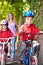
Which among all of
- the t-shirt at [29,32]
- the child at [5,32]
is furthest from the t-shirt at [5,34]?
the t-shirt at [29,32]

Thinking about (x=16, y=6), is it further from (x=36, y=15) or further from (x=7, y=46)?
(x=7, y=46)

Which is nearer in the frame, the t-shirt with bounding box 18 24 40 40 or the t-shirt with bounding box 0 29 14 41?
the t-shirt with bounding box 18 24 40 40

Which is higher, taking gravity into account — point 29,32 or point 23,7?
point 29,32

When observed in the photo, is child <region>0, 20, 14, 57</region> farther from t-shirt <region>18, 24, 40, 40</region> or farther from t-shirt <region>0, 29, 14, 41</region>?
t-shirt <region>18, 24, 40, 40</region>

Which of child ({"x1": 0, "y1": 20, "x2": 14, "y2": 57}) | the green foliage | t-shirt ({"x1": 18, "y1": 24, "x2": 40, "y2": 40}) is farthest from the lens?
the green foliage

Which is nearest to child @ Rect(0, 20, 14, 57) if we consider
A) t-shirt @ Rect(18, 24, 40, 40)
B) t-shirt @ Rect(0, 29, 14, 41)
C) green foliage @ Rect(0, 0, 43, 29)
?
t-shirt @ Rect(0, 29, 14, 41)

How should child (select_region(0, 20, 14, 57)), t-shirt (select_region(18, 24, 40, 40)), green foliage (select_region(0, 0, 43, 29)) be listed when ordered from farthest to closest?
green foliage (select_region(0, 0, 43, 29)), child (select_region(0, 20, 14, 57)), t-shirt (select_region(18, 24, 40, 40))

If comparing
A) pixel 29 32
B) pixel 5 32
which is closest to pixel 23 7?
pixel 5 32

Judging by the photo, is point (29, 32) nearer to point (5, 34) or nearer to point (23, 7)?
point (5, 34)

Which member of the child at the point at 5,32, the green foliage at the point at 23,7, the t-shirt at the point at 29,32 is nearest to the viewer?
the t-shirt at the point at 29,32

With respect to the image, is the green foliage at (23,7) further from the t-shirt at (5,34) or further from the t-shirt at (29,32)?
the t-shirt at (29,32)

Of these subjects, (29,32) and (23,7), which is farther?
(23,7)

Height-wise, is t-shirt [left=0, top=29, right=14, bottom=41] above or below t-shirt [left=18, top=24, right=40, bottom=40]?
below

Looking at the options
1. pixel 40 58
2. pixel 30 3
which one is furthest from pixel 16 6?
pixel 40 58
